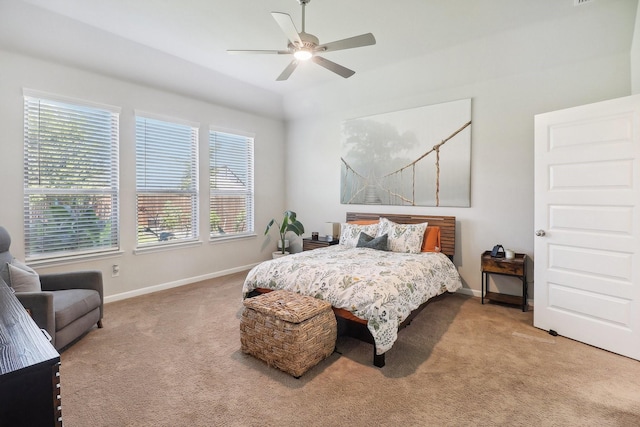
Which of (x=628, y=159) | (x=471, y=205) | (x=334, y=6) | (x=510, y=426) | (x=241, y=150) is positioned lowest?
(x=510, y=426)

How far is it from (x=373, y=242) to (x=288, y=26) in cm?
273

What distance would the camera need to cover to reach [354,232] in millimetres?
4691

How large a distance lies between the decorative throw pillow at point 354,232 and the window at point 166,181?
2.35m

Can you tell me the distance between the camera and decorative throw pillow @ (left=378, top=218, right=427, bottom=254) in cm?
415

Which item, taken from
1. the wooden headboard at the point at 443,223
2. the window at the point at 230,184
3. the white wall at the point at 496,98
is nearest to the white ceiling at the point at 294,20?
the white wall at the point at 496,98

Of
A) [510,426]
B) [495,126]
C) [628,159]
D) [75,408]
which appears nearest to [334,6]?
[495,126]

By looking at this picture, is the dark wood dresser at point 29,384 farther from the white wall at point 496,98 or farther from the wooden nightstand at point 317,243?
the white wall at point 496,98

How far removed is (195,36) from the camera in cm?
368

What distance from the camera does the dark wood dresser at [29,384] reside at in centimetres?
81

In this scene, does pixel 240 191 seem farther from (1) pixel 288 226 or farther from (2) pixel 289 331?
(2) pixel 289 331

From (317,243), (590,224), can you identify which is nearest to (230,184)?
(317,243)

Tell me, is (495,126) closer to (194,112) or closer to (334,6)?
(334,6)

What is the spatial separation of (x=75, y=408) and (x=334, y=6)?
380 centimetres

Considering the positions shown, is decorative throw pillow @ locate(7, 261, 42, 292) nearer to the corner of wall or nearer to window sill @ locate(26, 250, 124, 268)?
window sill @ locate(26, 250, 124, 268)
